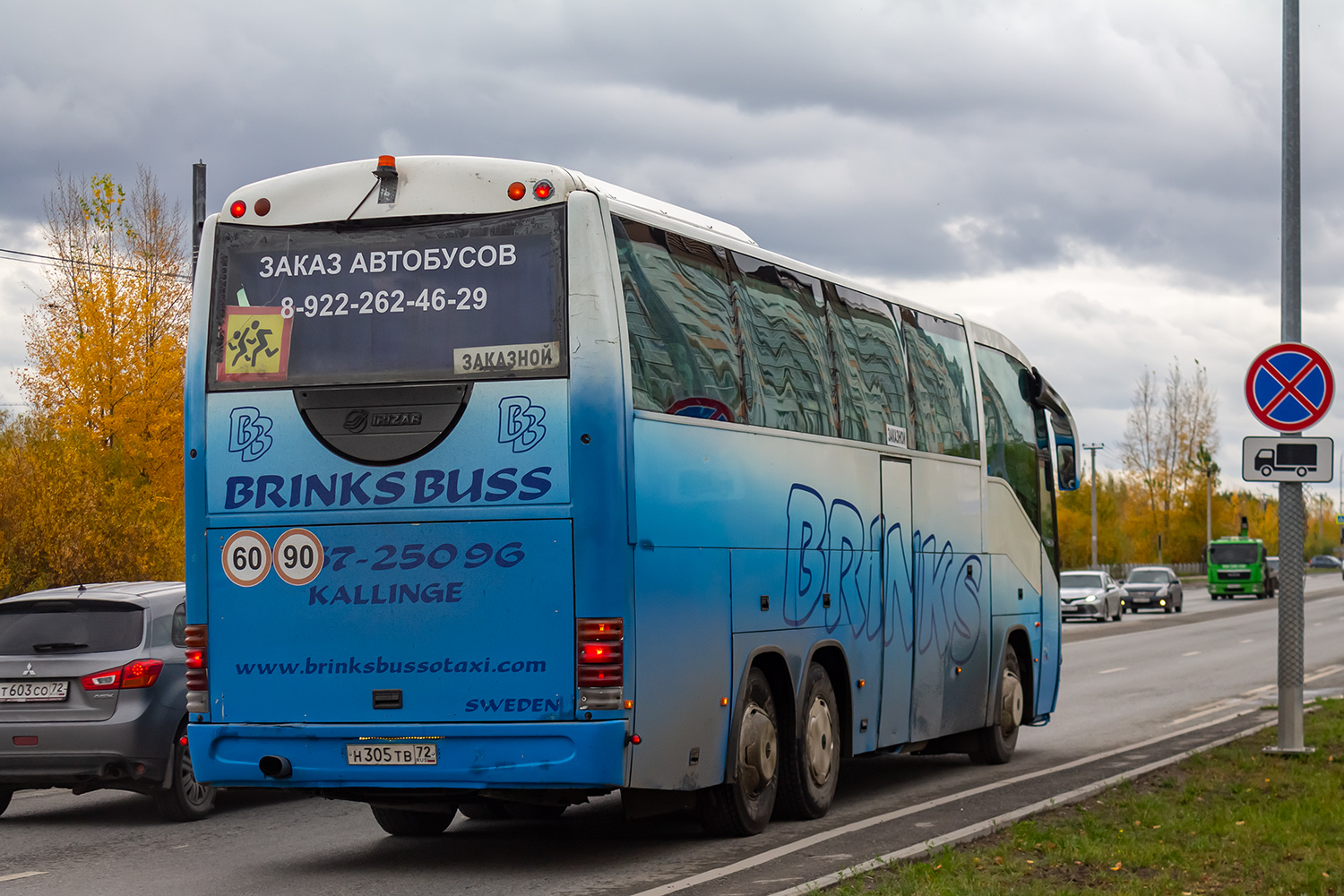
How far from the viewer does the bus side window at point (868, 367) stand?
469 inches

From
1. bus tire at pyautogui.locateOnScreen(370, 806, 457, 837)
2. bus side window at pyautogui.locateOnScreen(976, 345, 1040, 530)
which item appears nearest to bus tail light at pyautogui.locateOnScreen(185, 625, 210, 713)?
bus tire at pyautogui.locateOnScreen(370, 806, 457, 837)

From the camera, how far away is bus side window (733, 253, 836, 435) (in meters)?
10.6

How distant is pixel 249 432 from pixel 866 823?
457cm

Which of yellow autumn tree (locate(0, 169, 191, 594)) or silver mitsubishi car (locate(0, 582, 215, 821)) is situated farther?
yellow autumn tree (locate(0, 169, 191, 594))

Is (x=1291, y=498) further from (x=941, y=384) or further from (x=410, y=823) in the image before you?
(x=410, y=823)

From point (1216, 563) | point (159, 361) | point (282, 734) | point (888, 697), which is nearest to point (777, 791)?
point (888, 697)

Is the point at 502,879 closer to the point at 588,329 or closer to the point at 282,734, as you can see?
the point at 282,734

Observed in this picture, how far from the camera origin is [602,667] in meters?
8.72

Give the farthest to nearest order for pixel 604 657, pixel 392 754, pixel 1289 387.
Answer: pixel 1289 387, pixel 392 754, pixel 604 657

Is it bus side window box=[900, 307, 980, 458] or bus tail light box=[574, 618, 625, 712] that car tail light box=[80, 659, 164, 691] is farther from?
bus side window box=[900, 307, 980, 458]

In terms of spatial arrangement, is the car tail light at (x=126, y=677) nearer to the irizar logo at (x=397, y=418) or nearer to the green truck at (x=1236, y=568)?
the irizar logo at (x=397, y=418)

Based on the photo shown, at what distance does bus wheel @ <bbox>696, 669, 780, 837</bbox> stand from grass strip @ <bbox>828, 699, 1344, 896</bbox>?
1434 millimetres

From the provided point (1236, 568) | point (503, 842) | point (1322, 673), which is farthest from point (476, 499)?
point (1236, 568)

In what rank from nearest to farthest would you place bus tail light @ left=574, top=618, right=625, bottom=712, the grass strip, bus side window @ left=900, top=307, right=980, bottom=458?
1. the grass strip
2. bus tail light @ left=574, top=618, right=625, bottom=712
3. bus side window @ left=900, top=307, right=980, bottom=458
